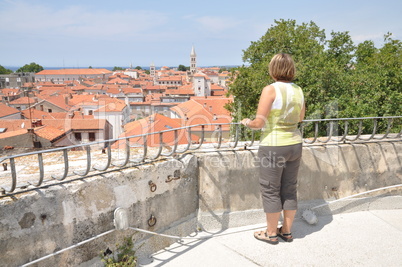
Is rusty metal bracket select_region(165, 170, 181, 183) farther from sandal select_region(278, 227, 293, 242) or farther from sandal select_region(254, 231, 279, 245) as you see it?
sandal select_region(278, 227, 293, 242)

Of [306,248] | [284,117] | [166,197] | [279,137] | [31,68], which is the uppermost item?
[31,68]

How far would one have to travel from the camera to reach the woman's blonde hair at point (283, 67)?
2.91m

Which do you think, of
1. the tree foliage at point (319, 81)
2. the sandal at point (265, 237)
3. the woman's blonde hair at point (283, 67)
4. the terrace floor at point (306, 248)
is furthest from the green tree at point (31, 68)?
the woman's blonde hair at point (283, 67)

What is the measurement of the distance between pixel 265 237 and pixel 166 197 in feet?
3.92

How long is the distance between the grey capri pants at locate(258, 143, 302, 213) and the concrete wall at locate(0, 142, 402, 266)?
1.82 feet

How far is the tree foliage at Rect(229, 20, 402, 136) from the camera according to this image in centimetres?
999

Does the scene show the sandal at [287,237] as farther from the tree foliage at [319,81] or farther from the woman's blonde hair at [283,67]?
the tree foliage at [319,81]

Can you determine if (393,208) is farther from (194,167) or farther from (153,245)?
(153,245)

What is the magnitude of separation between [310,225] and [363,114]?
22.5ft

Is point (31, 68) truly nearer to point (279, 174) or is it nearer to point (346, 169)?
point (346, 169)

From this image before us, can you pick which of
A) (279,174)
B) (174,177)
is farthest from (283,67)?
(174,177)

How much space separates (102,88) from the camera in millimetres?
87250

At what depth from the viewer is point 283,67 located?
2914 millimetres

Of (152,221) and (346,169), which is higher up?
(346,169)
